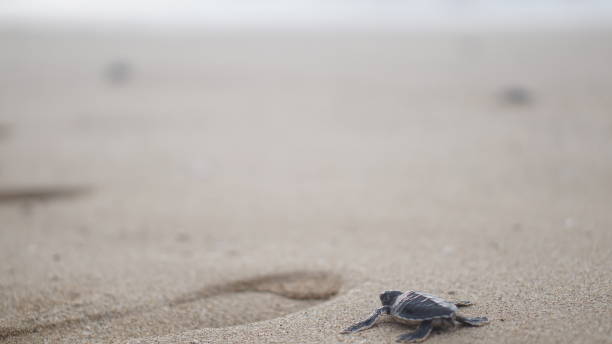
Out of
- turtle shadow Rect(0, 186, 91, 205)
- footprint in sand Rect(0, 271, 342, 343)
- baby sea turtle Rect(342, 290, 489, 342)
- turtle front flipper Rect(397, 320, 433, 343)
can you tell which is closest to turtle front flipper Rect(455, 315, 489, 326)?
baby sea turtle Rect(342, 290, 489, 342)

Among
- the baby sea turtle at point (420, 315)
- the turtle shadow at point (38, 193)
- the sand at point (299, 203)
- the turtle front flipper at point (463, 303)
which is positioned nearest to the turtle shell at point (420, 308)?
the baby sea turtle at point (420, 315)

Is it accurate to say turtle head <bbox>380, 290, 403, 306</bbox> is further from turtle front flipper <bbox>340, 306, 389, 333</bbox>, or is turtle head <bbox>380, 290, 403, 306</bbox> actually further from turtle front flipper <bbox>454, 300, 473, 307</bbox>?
turtle front flipper <bbox>454, 300, 473, 307</bbox>

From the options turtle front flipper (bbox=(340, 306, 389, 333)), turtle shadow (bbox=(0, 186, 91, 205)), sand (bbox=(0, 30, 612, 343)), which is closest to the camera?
turtle front flipper (bbox=(340, 306, 389, 333))

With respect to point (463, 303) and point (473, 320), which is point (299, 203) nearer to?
point (463, 303)

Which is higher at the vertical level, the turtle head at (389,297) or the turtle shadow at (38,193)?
the turtle shadow at (38,193)

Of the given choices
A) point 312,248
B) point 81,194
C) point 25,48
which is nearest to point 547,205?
point 312,248

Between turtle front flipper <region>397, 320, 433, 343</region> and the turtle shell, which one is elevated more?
the turtle shell

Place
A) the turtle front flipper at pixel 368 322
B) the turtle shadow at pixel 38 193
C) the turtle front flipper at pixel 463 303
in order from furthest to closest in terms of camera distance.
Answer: the turtle shadow at pixel 38 193, the turtle front flipper at pixel 463 303, the turtle front flipper at pixel 368 322

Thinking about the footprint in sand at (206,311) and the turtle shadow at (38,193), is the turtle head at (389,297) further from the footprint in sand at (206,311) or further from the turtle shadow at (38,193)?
the turtle shadow at (38,193)
